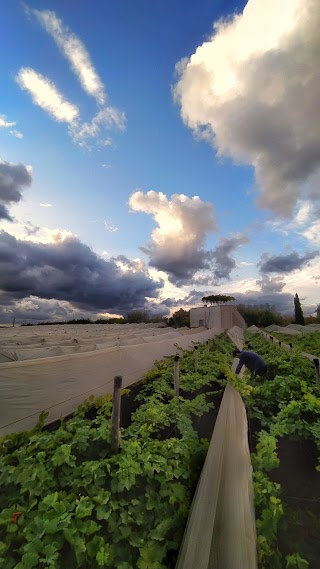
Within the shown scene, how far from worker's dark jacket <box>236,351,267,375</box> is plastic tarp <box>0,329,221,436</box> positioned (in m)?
3.62

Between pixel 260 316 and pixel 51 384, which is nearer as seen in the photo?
pixel 51 384

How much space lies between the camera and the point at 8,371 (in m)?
4.75

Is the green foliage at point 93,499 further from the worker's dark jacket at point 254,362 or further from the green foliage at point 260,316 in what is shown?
the green foliage at point 260,316

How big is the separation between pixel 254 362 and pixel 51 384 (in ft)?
19.1

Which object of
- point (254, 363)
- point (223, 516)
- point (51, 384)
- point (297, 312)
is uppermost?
point (297, 312)

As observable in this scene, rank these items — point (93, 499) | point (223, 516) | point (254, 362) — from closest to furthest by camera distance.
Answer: point (223, 516) < point (93, 499) < point (254, 362)

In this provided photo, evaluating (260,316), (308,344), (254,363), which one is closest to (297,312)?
(260,316)

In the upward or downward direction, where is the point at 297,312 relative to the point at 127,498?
upward

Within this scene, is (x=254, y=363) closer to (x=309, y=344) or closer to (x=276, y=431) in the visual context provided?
(x=276, y=431)

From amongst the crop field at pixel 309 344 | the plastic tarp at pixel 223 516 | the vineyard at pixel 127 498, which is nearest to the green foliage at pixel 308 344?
the crop field at pixel 309 344

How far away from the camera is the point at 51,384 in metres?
5.50

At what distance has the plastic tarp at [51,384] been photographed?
4727 mm

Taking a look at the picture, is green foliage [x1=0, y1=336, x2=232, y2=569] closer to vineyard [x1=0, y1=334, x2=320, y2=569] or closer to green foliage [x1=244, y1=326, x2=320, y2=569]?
vineyard [x1=0, y1=334, x2=320, y2=569]

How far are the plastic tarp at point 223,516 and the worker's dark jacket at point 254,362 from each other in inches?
206
